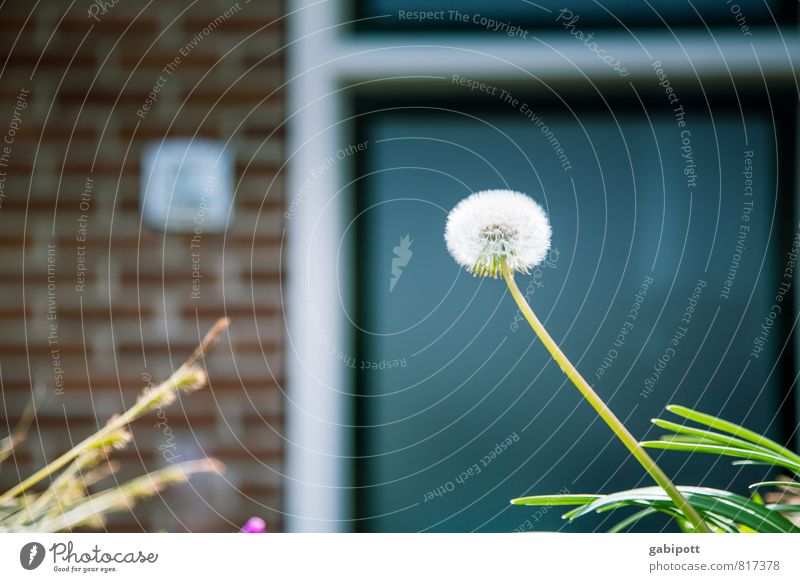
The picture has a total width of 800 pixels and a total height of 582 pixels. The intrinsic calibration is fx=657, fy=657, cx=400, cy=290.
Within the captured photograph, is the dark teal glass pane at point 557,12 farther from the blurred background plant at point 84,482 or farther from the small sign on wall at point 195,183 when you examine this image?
the blurred background plant at point 84,482

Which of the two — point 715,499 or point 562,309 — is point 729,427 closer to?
point 715,499

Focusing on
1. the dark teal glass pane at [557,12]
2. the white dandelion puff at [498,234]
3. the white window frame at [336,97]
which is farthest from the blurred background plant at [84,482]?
the dark teal glass pane at [557,12]

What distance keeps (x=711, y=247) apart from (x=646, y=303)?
14cm

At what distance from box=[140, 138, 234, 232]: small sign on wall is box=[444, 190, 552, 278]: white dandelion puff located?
28.1 inches

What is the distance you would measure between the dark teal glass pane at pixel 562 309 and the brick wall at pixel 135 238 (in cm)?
17

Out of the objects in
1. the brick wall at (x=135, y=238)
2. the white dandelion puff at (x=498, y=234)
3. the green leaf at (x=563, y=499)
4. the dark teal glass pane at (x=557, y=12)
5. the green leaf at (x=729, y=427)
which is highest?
the dark teal glass pane at (x=557, y=12)

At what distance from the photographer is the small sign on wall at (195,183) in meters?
0.99

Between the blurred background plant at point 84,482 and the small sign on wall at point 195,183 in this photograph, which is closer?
the blurred background plant at point 84,482

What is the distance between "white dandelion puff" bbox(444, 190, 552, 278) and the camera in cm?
35

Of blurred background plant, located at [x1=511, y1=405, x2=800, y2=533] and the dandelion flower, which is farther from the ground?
the dandelion flower

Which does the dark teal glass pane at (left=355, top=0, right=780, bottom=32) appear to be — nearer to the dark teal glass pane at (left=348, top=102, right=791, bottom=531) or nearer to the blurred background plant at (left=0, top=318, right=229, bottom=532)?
the dark teal glass pane at (left=348, top=102, right=791, bottom=531)

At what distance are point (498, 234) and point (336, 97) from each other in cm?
71

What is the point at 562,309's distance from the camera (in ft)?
2.96

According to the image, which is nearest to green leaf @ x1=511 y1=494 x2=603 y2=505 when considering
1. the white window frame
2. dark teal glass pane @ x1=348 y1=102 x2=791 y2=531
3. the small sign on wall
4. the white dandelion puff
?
the white dandelion puff
